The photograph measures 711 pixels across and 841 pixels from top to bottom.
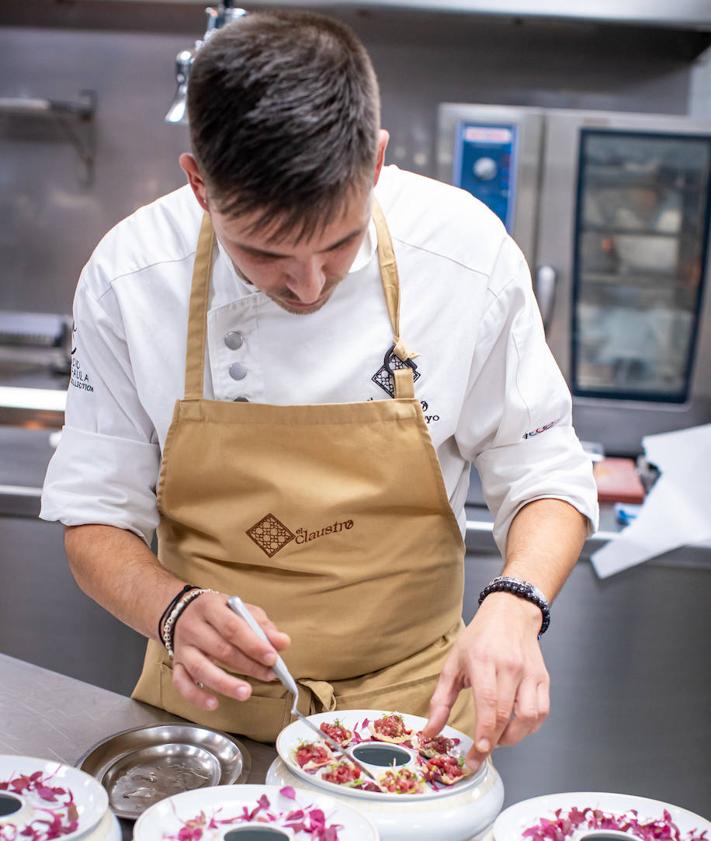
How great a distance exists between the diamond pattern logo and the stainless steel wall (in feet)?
8.68

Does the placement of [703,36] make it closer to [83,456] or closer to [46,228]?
[46,228]

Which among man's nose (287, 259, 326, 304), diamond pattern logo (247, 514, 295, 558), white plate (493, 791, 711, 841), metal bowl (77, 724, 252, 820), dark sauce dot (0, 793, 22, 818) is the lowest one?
metal bowl (77, 724, 252, 820)

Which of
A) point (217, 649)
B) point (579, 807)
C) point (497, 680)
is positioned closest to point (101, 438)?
point (217, 649)

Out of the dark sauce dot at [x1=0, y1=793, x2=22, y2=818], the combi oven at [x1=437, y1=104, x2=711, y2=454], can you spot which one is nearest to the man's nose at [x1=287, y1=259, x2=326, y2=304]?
the dark sauce dot at [x1=0, y1=793, x2=22, y2=818]

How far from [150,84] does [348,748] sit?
328 cm

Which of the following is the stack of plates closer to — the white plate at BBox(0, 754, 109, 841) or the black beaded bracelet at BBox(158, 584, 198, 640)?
the white plate at BBox(0, 754, 109, 841)

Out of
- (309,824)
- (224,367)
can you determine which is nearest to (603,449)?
(224,367)

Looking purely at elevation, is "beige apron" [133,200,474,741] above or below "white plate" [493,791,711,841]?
above

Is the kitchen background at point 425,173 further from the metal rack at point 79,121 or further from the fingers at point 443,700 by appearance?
the fingers at point 443,700

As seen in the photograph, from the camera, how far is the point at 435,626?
1553 millimetres

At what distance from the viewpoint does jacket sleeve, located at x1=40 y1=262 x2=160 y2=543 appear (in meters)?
1.46

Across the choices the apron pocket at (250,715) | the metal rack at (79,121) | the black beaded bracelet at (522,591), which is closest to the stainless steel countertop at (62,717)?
the apron pocket at (250,715)

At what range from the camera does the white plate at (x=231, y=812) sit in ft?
3.36

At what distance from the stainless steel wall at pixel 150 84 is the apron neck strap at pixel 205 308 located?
2470 mm
